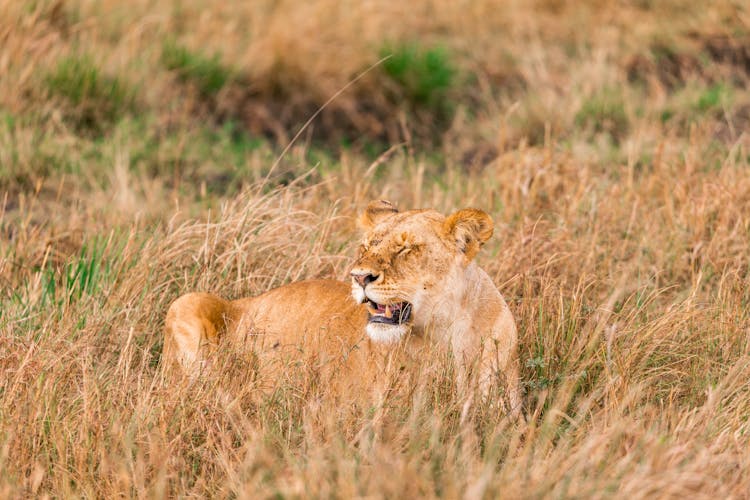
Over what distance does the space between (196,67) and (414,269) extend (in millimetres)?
5102

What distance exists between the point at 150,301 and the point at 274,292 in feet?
1.87

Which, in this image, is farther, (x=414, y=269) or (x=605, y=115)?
(x=605, y=115)

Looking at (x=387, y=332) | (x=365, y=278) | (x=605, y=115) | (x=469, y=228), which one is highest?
(x=469, y=228)

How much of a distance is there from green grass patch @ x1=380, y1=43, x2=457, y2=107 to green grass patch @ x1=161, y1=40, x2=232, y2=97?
1256 millimetres

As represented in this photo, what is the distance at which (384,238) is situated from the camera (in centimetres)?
414

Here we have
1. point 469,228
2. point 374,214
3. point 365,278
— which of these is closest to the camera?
point 365,278

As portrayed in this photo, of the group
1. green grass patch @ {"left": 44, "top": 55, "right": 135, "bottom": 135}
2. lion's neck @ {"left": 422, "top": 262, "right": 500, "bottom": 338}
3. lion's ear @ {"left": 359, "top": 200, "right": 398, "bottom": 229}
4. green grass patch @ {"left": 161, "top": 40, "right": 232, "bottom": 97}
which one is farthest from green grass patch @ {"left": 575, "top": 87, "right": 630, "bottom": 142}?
lion's neck @ {"left": 422, "top": 262, "right": 500, "bottom": 338}

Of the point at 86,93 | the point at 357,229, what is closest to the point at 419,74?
the point at 86,93

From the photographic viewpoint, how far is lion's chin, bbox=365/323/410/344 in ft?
13.3

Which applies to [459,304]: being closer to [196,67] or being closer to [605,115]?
[605,115]

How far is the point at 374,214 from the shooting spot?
4.46 m

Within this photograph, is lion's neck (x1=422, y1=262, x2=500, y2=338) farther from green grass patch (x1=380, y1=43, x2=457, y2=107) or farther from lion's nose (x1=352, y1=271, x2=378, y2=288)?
green grass patch (x1=380, y1=43, x2=457, y2=107)

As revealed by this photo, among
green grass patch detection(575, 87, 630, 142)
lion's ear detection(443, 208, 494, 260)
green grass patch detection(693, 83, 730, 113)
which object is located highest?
lion's ear detection(443, 208, 494, 260)

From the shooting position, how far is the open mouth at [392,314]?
407 cm
